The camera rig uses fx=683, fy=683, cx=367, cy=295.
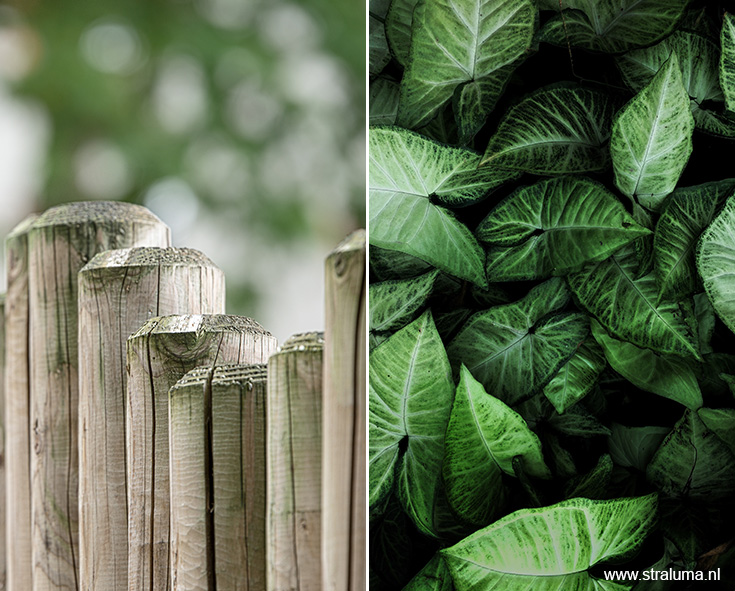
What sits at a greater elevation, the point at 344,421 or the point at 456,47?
the point at 456,47

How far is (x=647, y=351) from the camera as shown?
1.98 ft

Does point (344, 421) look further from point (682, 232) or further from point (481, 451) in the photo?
point (682, 232)

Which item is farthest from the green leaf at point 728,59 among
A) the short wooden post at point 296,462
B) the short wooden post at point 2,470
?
the short wooden post at point 2,470

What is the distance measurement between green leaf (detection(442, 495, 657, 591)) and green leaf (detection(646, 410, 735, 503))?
0.05 metres

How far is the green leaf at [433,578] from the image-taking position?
60 centimetres

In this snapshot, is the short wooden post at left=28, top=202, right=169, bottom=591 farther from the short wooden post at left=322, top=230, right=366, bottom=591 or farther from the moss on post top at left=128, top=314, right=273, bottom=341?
the short wooden post at left=322, top=230, right=366, bottom=591

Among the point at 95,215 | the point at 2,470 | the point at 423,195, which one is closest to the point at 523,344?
the point at 423,195

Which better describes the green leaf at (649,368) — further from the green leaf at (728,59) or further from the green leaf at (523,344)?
the green leaf at (728,59)

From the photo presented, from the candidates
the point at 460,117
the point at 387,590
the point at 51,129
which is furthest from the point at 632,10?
the point at 51,129

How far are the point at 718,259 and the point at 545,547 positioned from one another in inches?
11.2

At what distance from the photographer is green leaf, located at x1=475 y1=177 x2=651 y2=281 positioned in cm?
59

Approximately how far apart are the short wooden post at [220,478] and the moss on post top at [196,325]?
6 centimetres

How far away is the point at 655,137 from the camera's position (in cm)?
58

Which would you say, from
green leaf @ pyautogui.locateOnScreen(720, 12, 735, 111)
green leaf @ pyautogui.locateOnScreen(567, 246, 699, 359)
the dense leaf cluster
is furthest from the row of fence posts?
green leaf @ pyautogui.locateOnScreen(720, 12, 735, 111)
